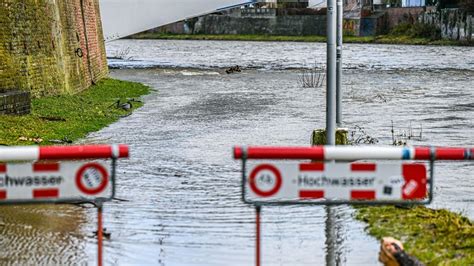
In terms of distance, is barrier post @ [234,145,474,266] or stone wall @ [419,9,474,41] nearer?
barrier post @ [234,145,474,266]

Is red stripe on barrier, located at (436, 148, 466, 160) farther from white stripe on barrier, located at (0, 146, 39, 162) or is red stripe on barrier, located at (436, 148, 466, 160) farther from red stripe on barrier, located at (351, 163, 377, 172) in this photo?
white stripe on barrier, located at (0, 146, 39, 162)

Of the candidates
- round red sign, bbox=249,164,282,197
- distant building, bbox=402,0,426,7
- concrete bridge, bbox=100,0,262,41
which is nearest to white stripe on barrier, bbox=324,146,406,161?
round red sign, bbox=249,164,282,197

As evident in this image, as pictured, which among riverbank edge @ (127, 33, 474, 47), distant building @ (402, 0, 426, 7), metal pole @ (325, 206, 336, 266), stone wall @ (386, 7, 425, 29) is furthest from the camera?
distant building @ (402, 0, 426, 7)

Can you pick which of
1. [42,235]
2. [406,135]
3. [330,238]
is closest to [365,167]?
[330,238]

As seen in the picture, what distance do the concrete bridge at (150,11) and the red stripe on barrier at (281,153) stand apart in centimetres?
3854

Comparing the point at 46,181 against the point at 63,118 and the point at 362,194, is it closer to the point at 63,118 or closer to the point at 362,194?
the point at 362,194

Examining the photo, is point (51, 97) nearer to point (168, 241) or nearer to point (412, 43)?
point (168, 241)

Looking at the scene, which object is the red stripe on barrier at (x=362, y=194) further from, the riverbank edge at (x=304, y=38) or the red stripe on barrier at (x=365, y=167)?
the riverbank edge at (x=304, y=38)

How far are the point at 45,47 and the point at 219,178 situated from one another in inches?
436

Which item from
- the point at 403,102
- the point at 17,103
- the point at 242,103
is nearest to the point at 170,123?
the point at 17,103

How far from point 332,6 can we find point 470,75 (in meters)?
37.0

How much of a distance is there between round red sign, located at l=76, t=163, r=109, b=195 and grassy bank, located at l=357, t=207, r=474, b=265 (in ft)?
10.0

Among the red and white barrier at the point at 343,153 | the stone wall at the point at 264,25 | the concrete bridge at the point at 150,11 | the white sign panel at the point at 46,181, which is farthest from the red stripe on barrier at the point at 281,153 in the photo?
the stone wall at the point at 264,25

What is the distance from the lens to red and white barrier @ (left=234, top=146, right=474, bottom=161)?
26.6 ft
